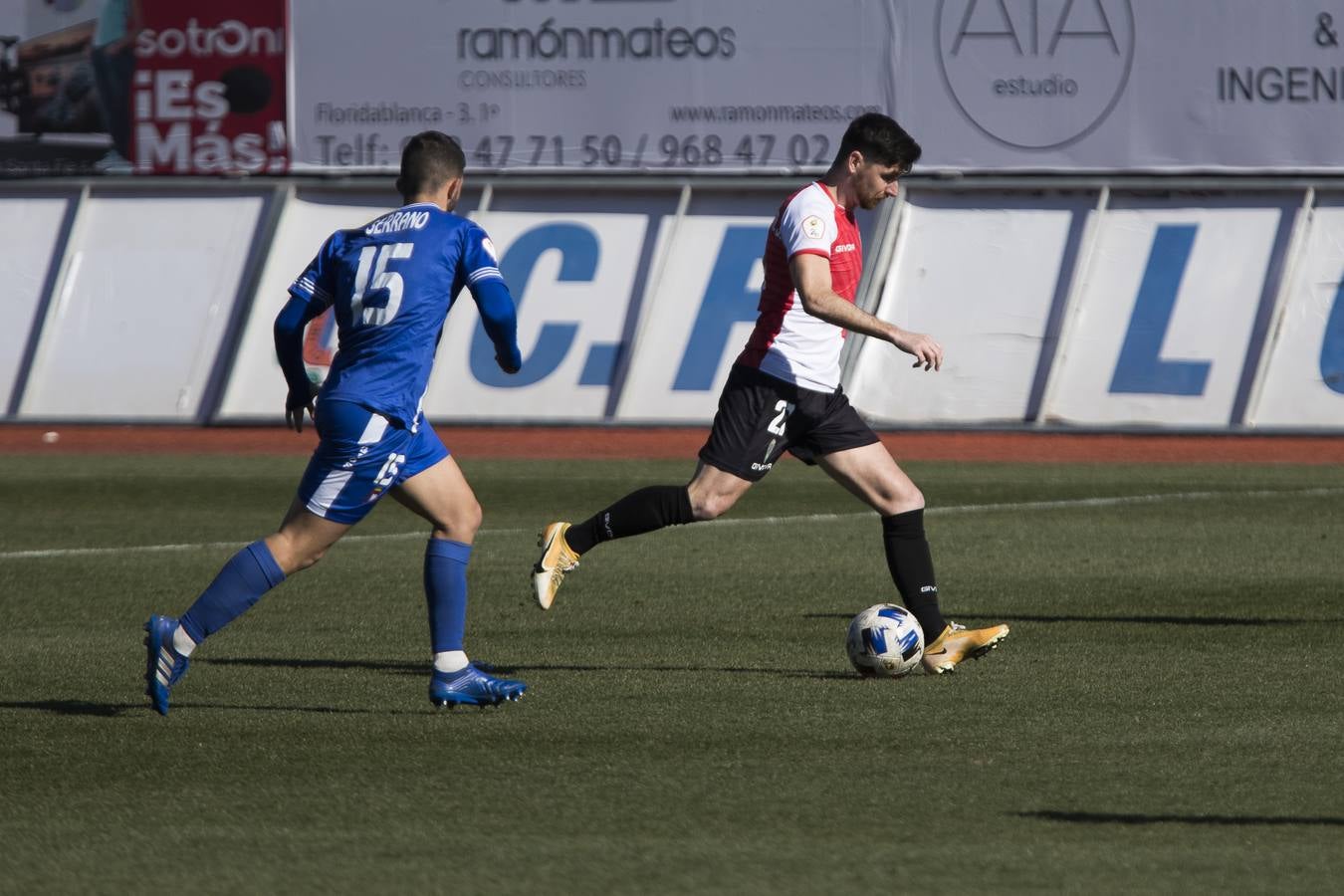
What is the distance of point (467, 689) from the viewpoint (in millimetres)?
6668

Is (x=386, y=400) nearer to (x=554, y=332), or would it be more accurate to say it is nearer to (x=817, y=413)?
(x=817, y=413)

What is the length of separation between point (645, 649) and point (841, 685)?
1054 millimetres

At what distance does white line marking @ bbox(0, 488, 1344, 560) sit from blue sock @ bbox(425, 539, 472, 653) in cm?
478

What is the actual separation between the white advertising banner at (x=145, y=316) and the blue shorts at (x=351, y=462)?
13.6 meters

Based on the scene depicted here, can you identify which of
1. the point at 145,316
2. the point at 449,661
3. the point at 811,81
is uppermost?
the point at 811,81

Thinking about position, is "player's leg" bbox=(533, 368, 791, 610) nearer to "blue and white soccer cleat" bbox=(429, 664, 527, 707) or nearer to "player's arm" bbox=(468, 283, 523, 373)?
"blue and white soccer cleat" bbox=(429, 664, 527, 707)

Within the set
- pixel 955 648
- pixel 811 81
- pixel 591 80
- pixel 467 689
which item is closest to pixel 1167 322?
pixel 811 81

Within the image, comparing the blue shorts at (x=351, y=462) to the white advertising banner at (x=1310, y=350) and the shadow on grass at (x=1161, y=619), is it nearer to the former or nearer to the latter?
the shadow on grass at (x=1161, y=619)

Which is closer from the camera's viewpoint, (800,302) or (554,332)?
(800,302)

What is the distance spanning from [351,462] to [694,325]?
12.6 metres

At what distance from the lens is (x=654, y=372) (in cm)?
1905

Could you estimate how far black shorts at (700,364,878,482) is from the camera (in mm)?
7551

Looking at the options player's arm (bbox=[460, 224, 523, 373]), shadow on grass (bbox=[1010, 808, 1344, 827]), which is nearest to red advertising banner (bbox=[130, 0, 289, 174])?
player's arm (bbox=[460, 224, 523, 373])

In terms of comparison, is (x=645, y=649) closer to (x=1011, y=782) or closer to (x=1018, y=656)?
(x=1018, y=656)
